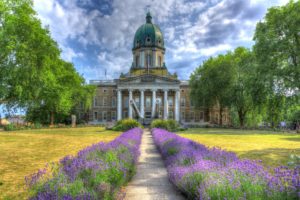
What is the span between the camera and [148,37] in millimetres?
69938

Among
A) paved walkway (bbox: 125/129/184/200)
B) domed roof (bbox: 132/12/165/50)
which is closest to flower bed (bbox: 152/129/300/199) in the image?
paved walkway (bbox: 125/129/184/200)

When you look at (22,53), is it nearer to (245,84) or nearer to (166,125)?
(166,125)

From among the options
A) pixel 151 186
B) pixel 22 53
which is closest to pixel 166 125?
pixel 22 53

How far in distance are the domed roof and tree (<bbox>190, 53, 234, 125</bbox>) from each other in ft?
79.4

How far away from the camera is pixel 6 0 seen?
2558 cm

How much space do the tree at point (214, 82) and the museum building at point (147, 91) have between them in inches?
483

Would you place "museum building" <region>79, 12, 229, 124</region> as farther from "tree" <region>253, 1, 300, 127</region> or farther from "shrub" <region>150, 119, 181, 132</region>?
"tree" <region>253, 1, 300, 127</region>

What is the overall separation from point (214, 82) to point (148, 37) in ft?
105

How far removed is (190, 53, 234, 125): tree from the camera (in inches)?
1720

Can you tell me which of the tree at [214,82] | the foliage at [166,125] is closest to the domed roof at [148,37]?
the tree at [214,82]

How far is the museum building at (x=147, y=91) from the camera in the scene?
60.8 meters

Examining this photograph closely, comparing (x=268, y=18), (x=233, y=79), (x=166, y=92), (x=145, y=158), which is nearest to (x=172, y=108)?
(x=166, y=92)

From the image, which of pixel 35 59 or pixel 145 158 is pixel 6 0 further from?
pixel 145 158

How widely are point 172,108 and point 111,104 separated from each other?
59.3 ft
